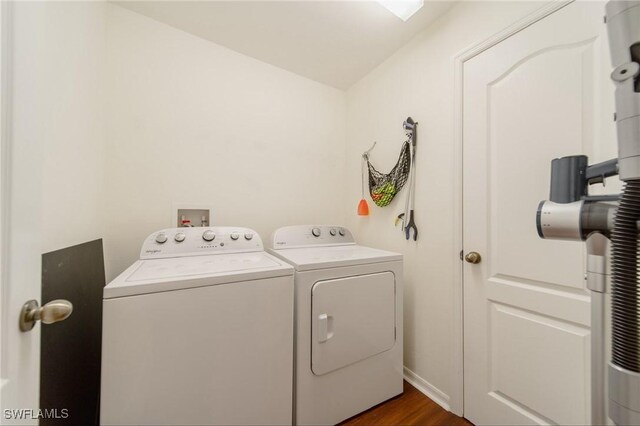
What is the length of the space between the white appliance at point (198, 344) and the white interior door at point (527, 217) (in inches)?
42.0

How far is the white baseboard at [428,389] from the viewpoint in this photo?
1454 millimetres

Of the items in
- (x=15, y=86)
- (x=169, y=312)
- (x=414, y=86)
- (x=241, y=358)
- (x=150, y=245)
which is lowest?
(x=241, y=358)

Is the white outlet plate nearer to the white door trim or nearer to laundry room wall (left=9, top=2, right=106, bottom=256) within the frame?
laundry room wall (left=9, top=2, right=106, bottom=256)

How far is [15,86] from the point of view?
19.1 inches

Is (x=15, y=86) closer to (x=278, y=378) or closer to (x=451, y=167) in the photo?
(x=278, y=378)

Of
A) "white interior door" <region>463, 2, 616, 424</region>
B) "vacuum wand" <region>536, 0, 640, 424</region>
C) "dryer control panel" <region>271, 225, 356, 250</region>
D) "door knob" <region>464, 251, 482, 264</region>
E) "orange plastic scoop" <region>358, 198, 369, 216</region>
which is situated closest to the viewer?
"vacuum wand" <region>536, 0, 640, 424</region>

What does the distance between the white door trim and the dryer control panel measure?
1.29m

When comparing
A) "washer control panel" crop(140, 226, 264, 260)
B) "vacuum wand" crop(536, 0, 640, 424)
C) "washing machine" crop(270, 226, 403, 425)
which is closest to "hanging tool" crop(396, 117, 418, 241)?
"washing machine" crop(270, 226, 403, 425)

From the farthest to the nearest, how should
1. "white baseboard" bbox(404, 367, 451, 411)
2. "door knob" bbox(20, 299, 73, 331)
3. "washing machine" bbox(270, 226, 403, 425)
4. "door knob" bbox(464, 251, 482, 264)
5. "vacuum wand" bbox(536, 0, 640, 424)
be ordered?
"white baseboard" bbox(404, 367, 451, 411) < "door knob" bbox(464, 251, 482, 264) < "washing machine" bbox(270, 226, 403, 425) < "door knob" bbox(20, 299, 73, 331) < "vacuum wand" bbox(536, 0, 640, 424)

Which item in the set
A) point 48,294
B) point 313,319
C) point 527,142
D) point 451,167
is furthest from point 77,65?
point 527,142

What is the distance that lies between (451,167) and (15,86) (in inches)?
67.8

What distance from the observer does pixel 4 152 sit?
1.54 feet

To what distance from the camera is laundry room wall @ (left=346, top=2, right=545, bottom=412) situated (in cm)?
141

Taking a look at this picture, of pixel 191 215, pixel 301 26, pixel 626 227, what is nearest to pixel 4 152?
pixel 626 227
